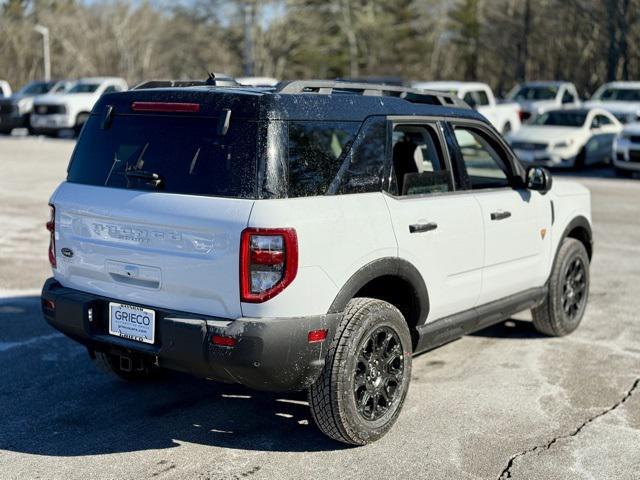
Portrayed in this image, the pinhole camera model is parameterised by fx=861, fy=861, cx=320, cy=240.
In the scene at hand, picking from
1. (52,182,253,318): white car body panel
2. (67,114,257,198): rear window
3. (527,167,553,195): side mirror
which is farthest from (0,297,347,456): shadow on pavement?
(527,167,553,195): side mirror

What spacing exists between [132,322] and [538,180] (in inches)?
120

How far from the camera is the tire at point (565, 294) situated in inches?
256

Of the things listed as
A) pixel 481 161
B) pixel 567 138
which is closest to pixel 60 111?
pixel 567 138

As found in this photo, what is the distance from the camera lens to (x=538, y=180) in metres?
5.99

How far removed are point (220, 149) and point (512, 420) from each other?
2.33 meters

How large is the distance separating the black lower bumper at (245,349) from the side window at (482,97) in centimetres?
2077

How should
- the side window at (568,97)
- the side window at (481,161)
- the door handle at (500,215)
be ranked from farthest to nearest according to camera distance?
the side window at (568,97), the side window at (481,161), the door handle at (500,215)

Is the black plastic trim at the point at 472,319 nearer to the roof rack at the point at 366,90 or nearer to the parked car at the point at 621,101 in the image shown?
the roof rack at the point at 366,90

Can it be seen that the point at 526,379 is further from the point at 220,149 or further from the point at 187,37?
the point at 187,37

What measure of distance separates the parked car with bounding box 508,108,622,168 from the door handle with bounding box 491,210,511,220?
562 inches

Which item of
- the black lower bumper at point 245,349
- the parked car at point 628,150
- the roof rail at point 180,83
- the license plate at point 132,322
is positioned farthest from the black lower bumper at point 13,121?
the black lower bumper at point 245,349

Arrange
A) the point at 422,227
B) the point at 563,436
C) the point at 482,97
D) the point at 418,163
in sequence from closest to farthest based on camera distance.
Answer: the point at 563,436, the point at 422,227, the point at 418,163, the point at 482,97

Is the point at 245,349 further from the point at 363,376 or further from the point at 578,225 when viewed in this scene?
the point at 578,225

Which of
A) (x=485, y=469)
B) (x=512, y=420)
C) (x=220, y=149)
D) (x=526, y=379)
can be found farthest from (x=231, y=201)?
(x=526, y=379)
